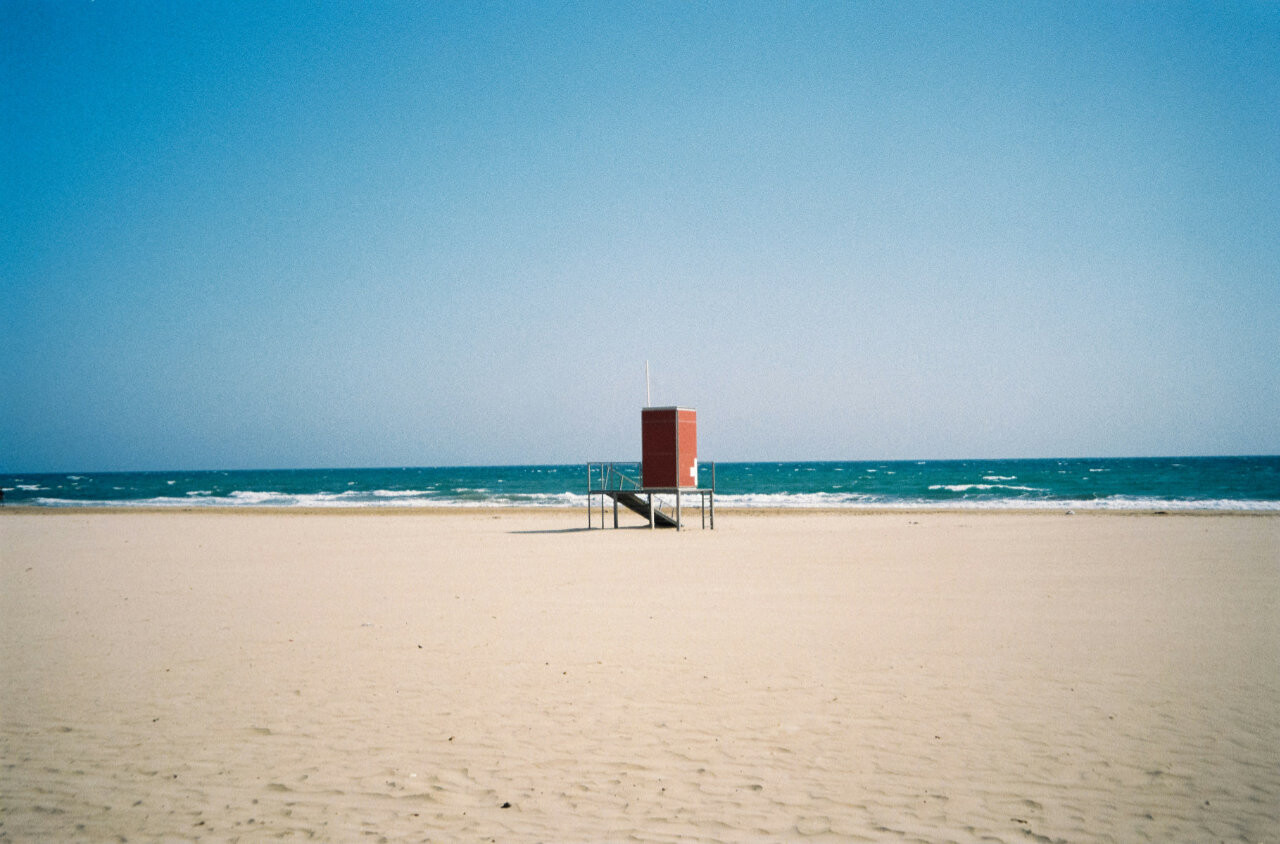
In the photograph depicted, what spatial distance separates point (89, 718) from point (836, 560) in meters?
13.7

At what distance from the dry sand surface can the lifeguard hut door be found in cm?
1153

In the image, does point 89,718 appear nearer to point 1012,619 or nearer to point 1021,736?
Answer: point 1021,736

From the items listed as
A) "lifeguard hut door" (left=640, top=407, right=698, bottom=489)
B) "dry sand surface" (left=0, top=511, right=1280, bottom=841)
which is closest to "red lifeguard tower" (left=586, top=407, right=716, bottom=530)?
"lifeguard hut door" (left=640, top=407, right=698, bottom=489)

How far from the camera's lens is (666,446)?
87.6 ft

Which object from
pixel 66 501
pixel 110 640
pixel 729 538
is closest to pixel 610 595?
pixel 110 640

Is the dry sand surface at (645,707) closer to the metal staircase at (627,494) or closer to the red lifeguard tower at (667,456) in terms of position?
the red lifeguard tower at (667,456)

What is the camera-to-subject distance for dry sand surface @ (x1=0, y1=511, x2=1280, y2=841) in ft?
16.3

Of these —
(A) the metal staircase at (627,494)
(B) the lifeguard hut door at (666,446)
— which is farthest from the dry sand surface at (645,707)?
(A) the metal staircase at (627,494)

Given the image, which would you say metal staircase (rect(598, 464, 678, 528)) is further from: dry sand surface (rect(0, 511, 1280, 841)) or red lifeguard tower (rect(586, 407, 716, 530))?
dry sand surface (rect(0, 511, 1280, 841))

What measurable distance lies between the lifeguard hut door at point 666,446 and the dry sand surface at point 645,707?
11.5 meters

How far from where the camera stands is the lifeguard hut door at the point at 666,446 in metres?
26.5

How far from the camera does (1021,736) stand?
243 inches

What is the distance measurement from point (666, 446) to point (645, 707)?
1982cm

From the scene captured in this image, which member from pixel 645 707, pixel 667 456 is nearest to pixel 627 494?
pixel 667 456
